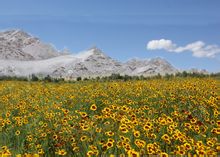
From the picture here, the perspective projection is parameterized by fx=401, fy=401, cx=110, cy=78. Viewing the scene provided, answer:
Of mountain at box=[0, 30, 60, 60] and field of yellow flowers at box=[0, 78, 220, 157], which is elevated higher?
mountain at box=[0, 30, 60, 60]

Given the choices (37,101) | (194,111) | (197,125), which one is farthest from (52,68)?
(197,125)

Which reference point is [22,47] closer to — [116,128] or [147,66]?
[147,66]

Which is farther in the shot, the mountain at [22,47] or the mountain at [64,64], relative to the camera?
the mountain at [22,47]

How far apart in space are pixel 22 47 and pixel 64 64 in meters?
17.1

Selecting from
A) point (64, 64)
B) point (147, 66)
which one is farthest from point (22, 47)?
point (147, 66)

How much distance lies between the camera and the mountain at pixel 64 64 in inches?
1843

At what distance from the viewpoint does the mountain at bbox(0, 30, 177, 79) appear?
46.8 meters

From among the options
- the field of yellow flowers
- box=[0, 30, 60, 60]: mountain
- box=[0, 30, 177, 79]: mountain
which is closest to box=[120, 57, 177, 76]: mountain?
box=[0, 30, 177, 79]: mountain

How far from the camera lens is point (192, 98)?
11.6 m

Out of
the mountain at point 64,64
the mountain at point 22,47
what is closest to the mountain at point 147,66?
the mountain at point 64,64

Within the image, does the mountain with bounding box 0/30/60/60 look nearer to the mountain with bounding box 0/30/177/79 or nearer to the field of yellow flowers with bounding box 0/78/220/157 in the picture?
the mountain with bounding box 0/30/177/79

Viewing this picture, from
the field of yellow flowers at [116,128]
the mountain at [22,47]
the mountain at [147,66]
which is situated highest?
the mountain at [22,47]

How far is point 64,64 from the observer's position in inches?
1945

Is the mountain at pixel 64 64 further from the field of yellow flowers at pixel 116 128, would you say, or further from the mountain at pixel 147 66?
the field of yellow flowers at pixel 116 128
